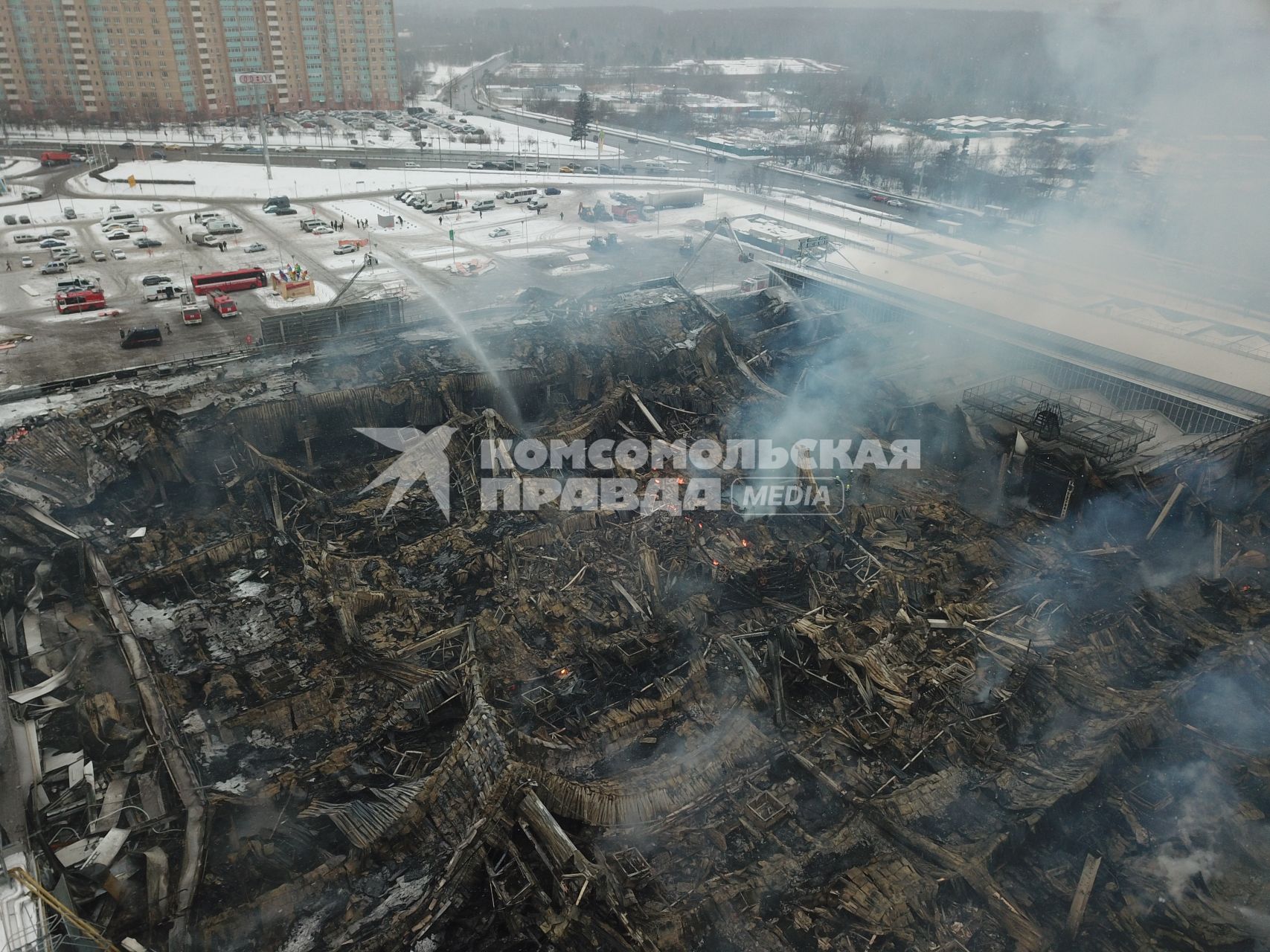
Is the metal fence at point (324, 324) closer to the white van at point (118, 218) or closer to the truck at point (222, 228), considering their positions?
the truck at point (222, 228)

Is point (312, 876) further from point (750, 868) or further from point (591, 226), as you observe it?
A: point (591, 226)

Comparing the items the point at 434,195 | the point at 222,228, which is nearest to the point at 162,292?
the point at 222,228

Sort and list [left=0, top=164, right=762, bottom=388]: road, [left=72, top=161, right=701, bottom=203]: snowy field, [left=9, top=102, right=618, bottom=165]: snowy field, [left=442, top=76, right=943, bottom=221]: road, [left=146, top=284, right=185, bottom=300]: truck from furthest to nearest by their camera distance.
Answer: [left=9, top=102, right=618, bottom=165]: snowy field < [left=442, top=76, right=943, bottom=221]: road < [left=72, top=161, right=701, bottom=203]: snowy field < [left=146, top=284, right=185, bottom=300]: truck < [left=0, top=164, right=762, bottom=388]: road

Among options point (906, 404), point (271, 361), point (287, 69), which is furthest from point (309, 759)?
point (287, 69)

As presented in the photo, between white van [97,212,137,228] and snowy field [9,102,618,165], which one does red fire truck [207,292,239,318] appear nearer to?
white van [97,212,137,228]

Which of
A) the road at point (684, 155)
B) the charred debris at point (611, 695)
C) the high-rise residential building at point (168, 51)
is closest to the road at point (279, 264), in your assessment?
the road at point (684, 155)

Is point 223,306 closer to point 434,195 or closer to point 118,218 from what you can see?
point 118,218

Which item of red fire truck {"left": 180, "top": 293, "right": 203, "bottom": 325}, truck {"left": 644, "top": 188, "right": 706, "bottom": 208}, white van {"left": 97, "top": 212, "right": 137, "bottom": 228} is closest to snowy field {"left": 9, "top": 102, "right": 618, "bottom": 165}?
truck {"left": 644, "top": 188, "right": 706, "bottom": 208}
